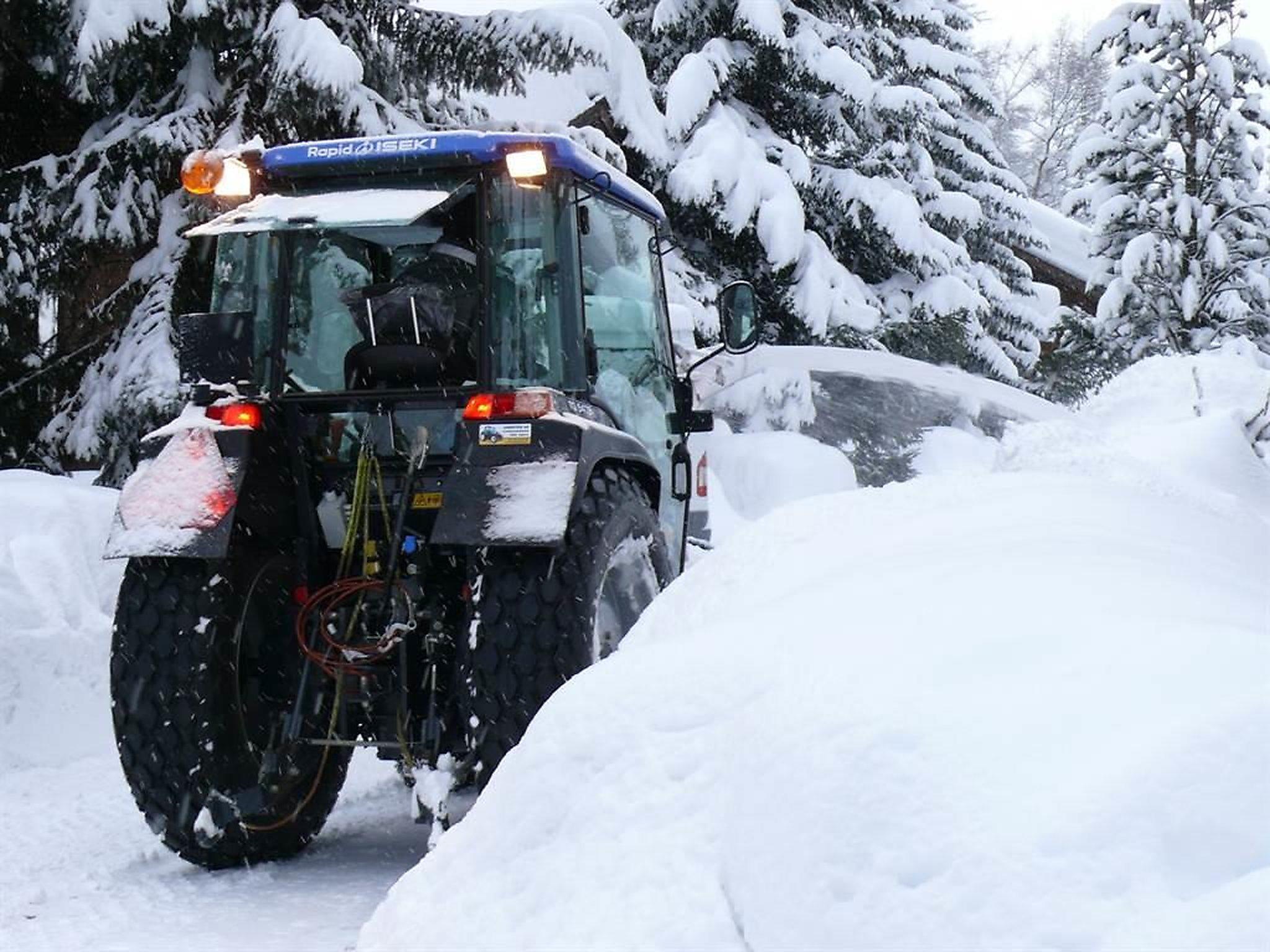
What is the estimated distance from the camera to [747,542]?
377cm

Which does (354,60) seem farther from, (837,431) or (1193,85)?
(1193,85)

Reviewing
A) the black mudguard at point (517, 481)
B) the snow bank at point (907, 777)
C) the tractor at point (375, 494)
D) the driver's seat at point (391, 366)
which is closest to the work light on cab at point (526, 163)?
the tractor at point (375, 494)

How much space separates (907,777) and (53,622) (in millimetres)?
5529

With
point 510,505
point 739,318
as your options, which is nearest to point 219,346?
point 510,505

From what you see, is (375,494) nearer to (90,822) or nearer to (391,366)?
(391,366)

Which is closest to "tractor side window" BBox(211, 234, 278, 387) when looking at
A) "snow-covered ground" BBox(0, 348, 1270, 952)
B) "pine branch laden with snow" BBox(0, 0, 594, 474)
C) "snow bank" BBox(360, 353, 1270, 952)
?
"snow-covered ground" BBox(0, 348, 1270, 952)

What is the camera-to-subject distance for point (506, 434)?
4512mm

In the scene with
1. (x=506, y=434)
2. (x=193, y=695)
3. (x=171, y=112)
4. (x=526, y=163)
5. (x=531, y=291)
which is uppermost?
(x=171, y=112)

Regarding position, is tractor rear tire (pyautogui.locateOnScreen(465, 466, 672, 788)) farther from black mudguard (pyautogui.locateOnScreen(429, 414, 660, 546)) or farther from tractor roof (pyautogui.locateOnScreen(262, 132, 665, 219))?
tractor roof (pyautogui.locateOnScreen(262, 132, 665, 219))

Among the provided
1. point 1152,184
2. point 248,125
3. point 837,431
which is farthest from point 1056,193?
point 248,125

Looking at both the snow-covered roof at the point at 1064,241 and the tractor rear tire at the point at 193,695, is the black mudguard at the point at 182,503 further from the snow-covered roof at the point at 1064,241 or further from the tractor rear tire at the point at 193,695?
the snow-covered roof at the point at 1064,241

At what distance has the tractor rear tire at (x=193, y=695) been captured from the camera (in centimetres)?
458

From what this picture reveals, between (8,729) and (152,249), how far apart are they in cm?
431

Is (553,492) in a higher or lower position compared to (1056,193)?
lower
